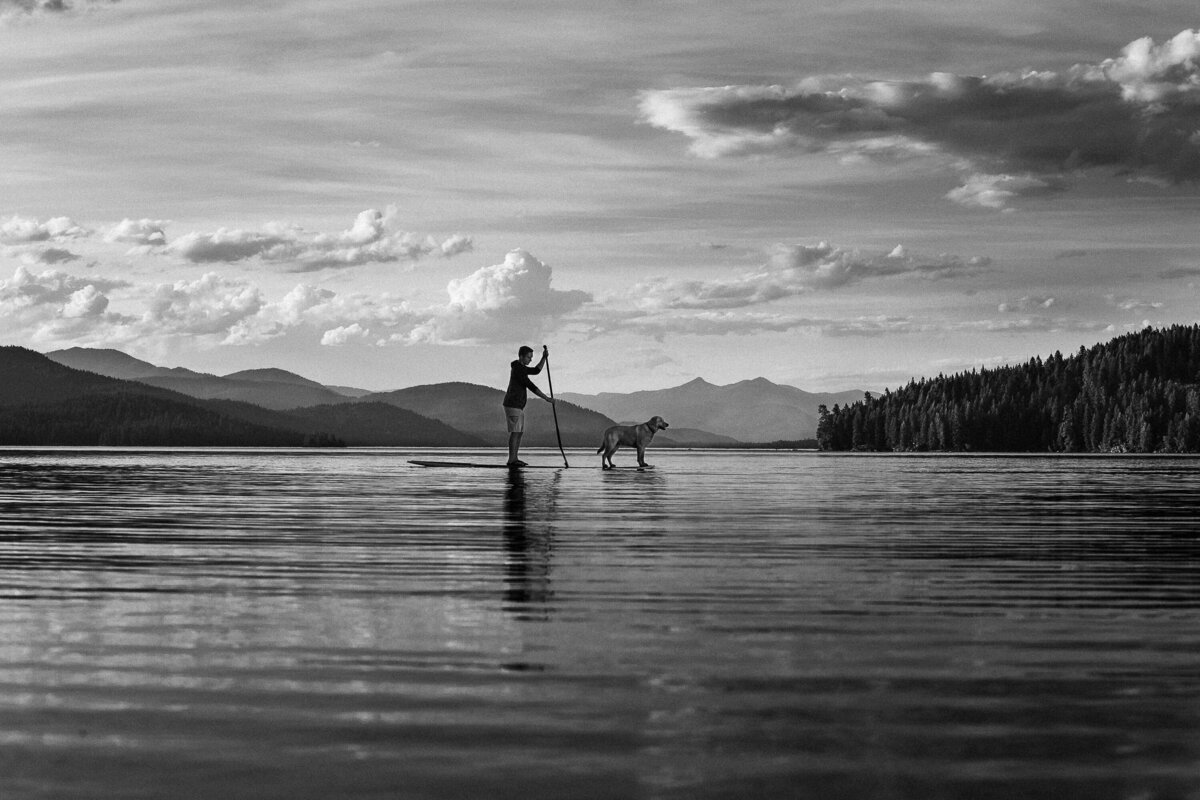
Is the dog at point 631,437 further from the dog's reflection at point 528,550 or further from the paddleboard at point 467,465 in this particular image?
the dog's reflection at point 528,550

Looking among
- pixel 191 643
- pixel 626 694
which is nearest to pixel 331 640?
pixel 191 643

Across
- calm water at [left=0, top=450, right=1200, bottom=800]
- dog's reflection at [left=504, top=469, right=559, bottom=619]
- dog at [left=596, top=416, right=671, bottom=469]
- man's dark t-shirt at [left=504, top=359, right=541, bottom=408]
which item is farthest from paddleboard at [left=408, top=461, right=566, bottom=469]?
calm water at [left=0, top=450, right=1200, bottom=800]

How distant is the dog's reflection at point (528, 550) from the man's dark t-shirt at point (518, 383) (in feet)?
32.0

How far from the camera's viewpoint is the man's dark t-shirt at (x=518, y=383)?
132 feet

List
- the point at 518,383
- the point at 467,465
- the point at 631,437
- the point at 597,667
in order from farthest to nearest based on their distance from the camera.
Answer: the point at 467,465 → the point at 631,437 → the point at 518,383 → the point at 597,667

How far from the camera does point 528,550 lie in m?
15.7

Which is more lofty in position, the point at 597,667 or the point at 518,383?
the point at 518,383

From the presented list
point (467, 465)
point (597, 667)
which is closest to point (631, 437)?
point (467, 465)

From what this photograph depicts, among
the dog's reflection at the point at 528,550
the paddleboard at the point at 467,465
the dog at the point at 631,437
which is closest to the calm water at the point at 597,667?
the dog's reflection at the point at 528,550

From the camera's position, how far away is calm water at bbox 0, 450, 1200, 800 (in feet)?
18.0

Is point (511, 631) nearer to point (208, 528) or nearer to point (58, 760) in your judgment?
point (58, 760)

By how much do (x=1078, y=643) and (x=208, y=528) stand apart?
14.0m

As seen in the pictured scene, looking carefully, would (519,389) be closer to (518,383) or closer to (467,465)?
(518,383)

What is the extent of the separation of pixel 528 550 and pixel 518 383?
82.7 ft
